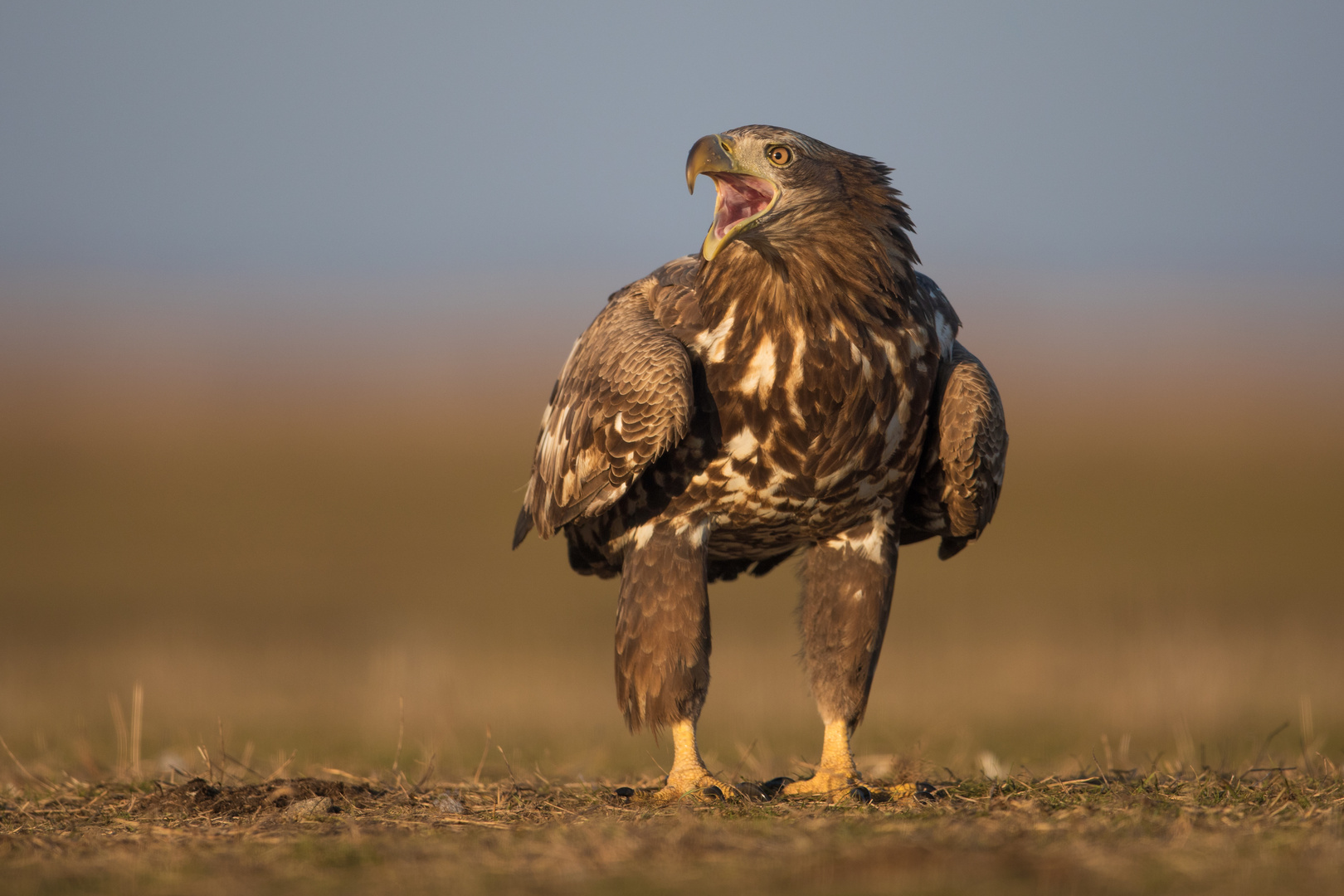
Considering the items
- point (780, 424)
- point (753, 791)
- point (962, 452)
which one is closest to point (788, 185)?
point (780, 424)

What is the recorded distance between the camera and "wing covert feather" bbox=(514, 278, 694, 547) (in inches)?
265

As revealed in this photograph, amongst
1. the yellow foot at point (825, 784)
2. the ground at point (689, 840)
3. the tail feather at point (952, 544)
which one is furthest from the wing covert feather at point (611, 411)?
the tail feather at point (952, 544)

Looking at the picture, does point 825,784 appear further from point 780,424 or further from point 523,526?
point 523,526

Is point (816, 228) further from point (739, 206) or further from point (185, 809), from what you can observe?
point (185, 809)

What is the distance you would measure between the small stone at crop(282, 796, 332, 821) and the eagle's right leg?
1.44 meters

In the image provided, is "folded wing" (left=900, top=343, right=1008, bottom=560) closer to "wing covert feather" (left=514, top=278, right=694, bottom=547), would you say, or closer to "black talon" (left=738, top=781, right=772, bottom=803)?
"wing covert feather" (left=514, top=278, right=694, bottom=547)

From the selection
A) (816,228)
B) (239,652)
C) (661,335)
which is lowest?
(239,652)

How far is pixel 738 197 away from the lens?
7141 millimetres

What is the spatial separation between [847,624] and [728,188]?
218cm

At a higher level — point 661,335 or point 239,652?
point 661,335

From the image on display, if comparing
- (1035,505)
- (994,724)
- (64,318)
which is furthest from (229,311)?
(994,724)

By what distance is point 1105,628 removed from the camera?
68.5 feet

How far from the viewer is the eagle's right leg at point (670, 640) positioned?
22.6ft

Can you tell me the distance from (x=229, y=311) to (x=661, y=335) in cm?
12012
